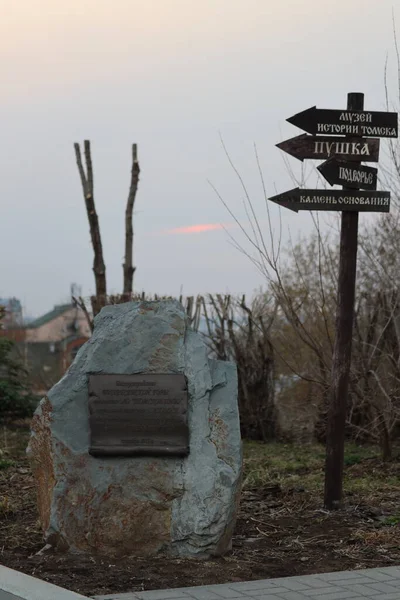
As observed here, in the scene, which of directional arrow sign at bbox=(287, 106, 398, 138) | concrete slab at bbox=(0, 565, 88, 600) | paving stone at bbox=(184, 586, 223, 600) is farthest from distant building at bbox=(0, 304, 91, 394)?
Answer: paving stone at bbox=(184, 586, 223, 600)

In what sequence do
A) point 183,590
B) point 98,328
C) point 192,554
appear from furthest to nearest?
point 98,328 → point 192,554 → point 183,590

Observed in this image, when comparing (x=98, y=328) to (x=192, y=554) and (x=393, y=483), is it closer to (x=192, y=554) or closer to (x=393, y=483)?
(x=192, y=554)

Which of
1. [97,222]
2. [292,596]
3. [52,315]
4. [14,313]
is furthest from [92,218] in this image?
[52,315]

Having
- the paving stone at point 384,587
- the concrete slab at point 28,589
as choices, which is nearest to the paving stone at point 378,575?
the paving stone at point 384,587

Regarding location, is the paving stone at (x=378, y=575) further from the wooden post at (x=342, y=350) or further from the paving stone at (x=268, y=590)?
the wooden post at (x=342, y=350)

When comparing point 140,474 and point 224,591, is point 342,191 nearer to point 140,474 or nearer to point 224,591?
point 140,474

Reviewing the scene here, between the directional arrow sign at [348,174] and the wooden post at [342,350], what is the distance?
27 centimetres

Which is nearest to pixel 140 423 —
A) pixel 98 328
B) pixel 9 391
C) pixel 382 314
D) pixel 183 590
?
pixel 98 328

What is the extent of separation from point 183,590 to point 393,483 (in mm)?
4550

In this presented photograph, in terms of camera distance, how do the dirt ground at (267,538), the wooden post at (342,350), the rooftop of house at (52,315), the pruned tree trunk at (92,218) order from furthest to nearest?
the rooftop of house at (52,315) → the pruned tree trunk at (92,218) → the wooden post at (342,350) → the dirt ground at (267,538)

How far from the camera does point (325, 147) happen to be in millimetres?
7918

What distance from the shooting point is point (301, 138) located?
25.8 ft

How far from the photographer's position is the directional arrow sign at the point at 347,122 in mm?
7840

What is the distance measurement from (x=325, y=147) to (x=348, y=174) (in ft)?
1.02
